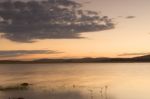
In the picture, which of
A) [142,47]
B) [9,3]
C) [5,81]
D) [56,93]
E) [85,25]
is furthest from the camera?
[5,81]

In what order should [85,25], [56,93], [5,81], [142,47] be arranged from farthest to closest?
[5,81], [56,93], [142,47], [85,25]

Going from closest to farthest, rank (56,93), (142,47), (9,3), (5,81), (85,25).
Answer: (9,3)
(85,25)
(142,47)
(56,93)
(5,81)

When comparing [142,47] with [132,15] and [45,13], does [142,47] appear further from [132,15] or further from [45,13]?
[45,13]

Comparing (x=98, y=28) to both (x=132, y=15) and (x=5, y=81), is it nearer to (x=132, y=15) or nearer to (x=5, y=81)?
(x=132, y=15)

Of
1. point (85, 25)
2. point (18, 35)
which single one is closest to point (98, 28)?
point (85, 25)

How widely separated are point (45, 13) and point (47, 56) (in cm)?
71

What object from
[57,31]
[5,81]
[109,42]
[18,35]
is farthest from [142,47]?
[5,81]

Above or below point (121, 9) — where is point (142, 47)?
below

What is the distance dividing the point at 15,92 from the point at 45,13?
2.17 meters

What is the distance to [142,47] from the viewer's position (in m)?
4.95

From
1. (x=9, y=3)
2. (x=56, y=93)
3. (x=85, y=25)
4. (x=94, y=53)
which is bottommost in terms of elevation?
(x=56, y=93)

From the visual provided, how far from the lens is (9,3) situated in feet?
14.3

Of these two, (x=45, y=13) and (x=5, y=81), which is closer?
(x=45, y=13)

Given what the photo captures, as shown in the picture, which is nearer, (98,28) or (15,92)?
(98,28)
